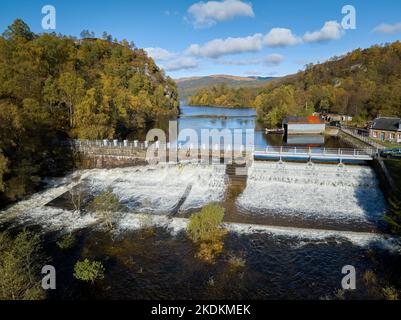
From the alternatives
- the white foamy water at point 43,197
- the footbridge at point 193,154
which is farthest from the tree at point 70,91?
the white foamy water at point 43,197

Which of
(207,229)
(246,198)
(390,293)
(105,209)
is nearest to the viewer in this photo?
(390,293)

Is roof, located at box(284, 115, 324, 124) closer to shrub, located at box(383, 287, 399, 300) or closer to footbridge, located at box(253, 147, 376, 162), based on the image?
footbridge, located at box(253, 147, 376, 162)

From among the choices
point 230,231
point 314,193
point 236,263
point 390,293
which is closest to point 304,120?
point 314,193

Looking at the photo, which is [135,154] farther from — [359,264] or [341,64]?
[341,64]

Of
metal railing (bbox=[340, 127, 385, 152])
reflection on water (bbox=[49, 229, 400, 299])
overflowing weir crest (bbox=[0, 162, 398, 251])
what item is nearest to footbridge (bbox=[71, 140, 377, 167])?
overflowing weir crest (bbox=[0, 162, 398, 251])

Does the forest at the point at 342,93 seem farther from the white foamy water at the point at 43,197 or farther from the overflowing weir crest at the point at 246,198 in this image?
the white foamy water at the point at 43,197

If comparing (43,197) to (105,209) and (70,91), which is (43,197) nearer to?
(105,209)

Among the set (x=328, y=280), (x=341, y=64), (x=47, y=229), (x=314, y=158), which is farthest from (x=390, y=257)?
(x=341, y=64)
